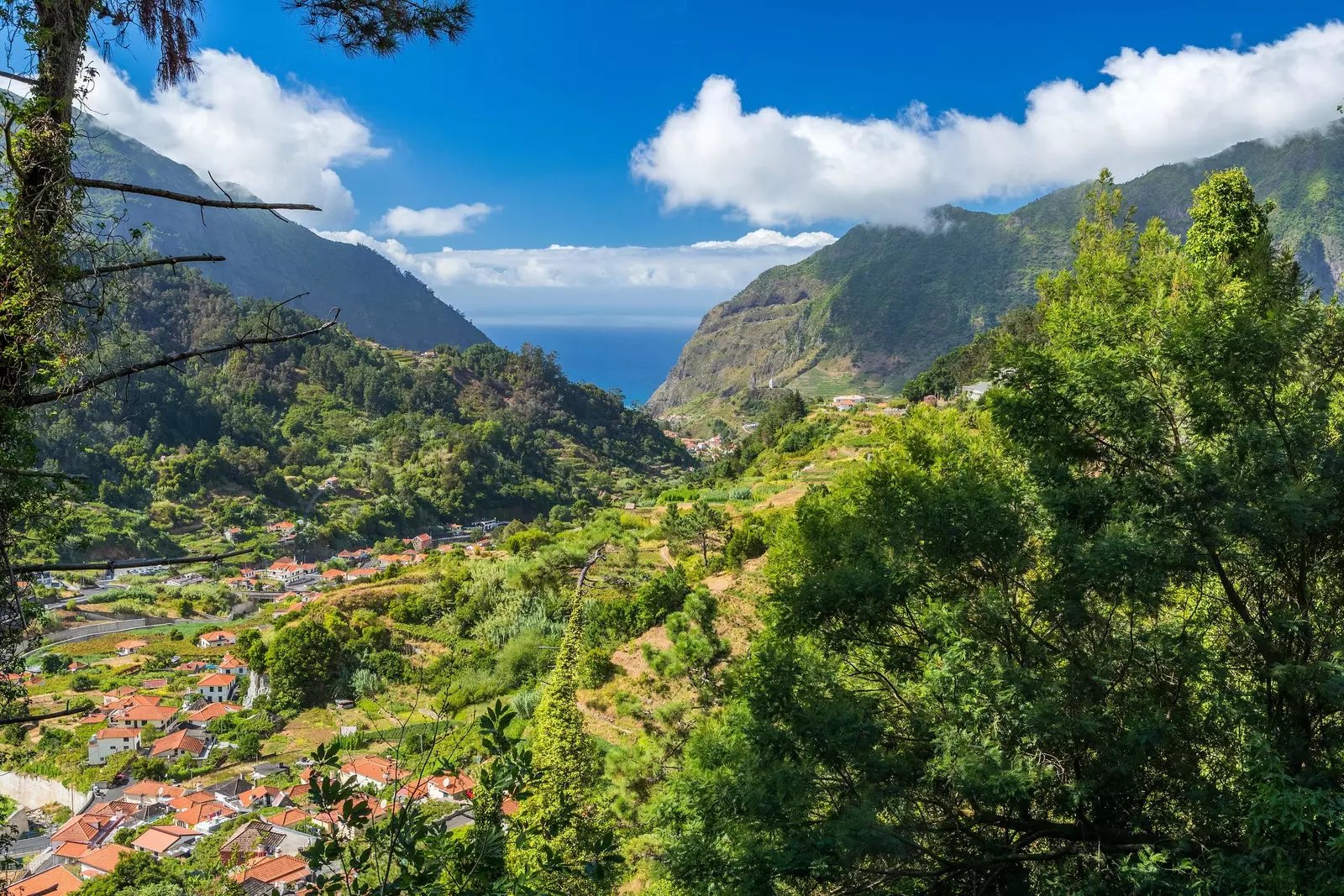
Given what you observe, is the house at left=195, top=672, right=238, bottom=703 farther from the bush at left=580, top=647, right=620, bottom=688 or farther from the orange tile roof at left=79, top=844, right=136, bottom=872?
the bush at left=580, top=647, right=620, bottom=688

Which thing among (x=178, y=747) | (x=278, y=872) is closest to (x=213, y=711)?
(x=178, y=747)

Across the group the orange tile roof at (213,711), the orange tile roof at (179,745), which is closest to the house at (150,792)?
the orange tile roof at (179,745)

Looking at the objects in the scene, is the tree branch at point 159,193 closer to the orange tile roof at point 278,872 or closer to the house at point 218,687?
the orange tile roof at point 278,872

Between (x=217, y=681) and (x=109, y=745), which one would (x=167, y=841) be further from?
(x=217, y=681)

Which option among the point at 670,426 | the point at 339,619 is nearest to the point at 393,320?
the point at 670,426

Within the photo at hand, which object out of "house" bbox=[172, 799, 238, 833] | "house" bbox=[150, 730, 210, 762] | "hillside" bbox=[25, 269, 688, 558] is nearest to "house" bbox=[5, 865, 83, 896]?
"house" bbox=[172, 799, 238, 833]

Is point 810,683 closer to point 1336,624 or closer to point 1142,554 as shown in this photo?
point 1142,554
